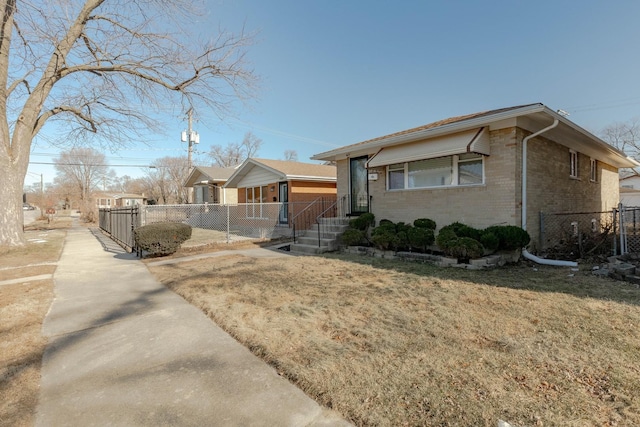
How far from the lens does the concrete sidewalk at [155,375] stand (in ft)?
7.04

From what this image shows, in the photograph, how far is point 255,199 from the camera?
1725 centimetres

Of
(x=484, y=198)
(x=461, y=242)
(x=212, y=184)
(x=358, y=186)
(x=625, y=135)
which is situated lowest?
(x=461, y=242)

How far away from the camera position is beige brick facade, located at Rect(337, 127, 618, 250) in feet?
23.5

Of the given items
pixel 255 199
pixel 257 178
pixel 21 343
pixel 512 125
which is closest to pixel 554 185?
pixel 512 125

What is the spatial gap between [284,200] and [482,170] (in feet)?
30.3

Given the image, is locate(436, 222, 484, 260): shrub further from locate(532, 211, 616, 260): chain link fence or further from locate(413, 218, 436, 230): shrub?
locate(532, 211, 616, 260): chain link fence

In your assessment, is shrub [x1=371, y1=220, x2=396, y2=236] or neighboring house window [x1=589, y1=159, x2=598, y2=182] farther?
neighboring house window [x1=589, y1=159, x2=598, y2=182]

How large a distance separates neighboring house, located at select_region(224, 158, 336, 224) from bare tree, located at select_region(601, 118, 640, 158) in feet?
132

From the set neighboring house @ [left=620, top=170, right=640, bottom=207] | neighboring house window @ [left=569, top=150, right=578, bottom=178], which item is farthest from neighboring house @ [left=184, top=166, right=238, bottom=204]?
neighboring house @ [left=620, top=170, right=640, bottom=207]

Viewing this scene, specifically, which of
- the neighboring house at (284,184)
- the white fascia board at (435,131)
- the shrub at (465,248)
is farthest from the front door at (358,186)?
the shrub at (465,248)

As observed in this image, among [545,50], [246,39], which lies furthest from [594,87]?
[246,39]

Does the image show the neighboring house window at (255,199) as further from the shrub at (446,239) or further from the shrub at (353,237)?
the shrub at (446,239)

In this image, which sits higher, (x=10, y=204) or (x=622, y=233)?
(x=10, y=204)

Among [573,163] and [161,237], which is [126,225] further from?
[573,163]
